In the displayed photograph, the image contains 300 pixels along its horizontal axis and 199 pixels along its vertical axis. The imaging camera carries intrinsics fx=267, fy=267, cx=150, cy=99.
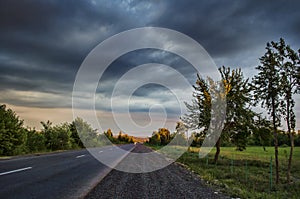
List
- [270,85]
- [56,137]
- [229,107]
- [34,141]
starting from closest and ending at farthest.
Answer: [270,85] < [229,107] < [34,141] < [56,137]

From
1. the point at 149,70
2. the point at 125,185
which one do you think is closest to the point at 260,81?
the point at 125,185

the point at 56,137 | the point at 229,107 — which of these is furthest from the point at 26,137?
the point at 229,107

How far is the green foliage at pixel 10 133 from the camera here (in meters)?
22.1

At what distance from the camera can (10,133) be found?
22812 millimetres

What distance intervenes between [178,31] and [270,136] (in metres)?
11.2

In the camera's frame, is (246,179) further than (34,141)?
No

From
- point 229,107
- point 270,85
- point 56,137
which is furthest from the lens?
point 56,137

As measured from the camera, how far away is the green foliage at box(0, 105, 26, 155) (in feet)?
72.4

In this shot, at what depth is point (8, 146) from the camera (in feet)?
73.4

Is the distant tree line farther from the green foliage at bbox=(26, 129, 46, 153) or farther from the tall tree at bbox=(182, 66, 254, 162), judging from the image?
the tall tree at bbox=(182, 66, 254, 162)

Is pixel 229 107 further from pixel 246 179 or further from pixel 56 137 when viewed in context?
pixel 56 137

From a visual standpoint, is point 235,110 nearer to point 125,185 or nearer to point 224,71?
point 224,71

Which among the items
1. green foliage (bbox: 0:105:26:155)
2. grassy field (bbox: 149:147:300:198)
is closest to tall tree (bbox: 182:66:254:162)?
grassy field (bbox: 149:147:300:198)

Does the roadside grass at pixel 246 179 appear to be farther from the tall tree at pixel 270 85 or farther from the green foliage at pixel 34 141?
the green foliage at pixel 34 141
